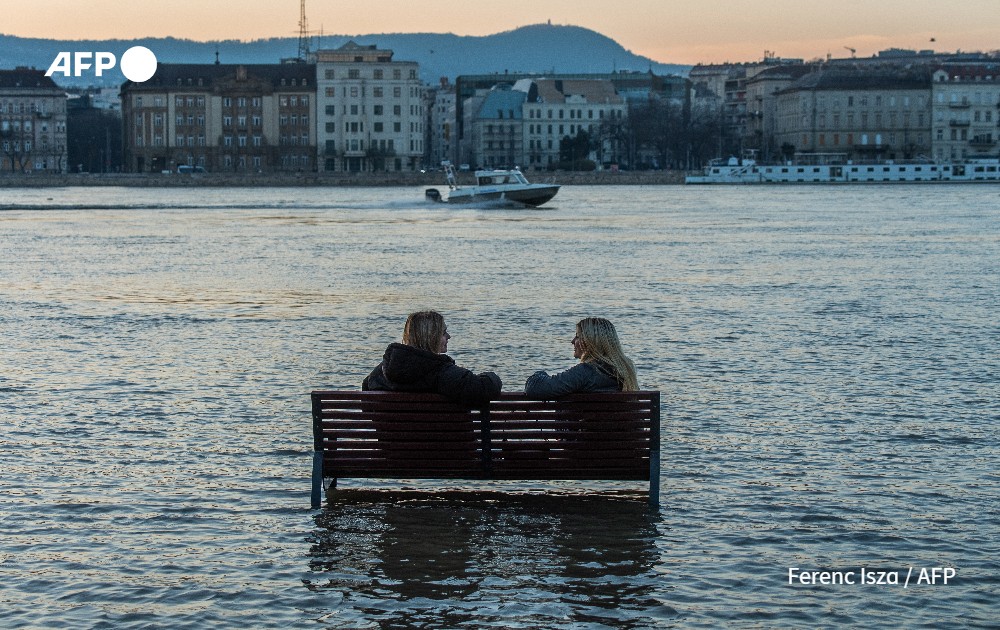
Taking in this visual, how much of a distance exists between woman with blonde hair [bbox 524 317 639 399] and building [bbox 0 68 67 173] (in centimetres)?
16340

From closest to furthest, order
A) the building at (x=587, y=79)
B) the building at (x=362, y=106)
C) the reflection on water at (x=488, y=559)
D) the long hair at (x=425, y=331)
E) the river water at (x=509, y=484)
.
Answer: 1. the reflection on water at (x=488, y=559)
2. the river water at (x=509, y=484)
3. the long hair at (x=425, y=331)
4. the building at (x=362, y=106)
5. the building at (x=587, y=79)

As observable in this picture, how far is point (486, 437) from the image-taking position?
909cm

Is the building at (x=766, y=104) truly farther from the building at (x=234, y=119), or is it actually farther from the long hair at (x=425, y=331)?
the long hair at (x=425, y=331)

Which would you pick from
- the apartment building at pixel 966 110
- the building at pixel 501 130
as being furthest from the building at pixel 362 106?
the apartment building at pixel 966 110

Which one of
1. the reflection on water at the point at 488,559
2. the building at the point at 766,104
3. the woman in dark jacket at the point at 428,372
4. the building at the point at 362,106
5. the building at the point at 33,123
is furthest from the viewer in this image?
the building at the point at 766,104

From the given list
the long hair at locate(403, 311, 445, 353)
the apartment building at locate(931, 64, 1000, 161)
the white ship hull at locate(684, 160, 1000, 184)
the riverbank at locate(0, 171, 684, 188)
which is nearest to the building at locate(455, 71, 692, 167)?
the riverbank at locate(0, 171, 684, 188)

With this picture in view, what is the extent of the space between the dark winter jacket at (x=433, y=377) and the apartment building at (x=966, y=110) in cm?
16091

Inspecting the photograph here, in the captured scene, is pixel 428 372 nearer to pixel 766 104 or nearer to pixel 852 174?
pixel 852 174

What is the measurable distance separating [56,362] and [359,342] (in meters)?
3.68

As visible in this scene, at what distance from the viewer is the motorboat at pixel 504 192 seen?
80000 mm

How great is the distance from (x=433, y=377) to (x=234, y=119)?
14260 cm

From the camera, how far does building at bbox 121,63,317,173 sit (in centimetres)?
14775

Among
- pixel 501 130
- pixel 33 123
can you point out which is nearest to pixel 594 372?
pixel 501 130

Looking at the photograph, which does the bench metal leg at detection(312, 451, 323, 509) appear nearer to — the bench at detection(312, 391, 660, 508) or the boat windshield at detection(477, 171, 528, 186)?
the bench at detection(312, 391, 660, 508)
